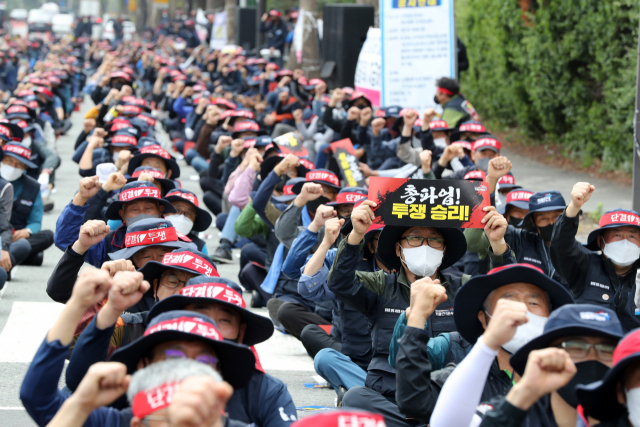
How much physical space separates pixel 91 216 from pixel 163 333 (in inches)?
174

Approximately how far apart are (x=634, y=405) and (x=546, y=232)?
13.5ft

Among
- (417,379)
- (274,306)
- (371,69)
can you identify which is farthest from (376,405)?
(371,69)

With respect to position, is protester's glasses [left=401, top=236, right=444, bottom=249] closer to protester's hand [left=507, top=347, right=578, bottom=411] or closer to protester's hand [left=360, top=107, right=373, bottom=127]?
protester's hand [left=507, top=347, right=578, bottom=411]

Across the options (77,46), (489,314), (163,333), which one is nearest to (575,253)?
(489,314)

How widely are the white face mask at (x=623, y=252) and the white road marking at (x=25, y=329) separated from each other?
181 inches

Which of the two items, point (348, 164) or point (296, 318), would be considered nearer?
point (296, 318)

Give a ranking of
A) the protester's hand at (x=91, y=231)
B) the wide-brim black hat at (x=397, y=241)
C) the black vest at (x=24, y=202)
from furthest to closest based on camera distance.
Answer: the black vest at (x=24, y=202) < the wide-brim black hat at (x=397, y=241) < the protester's hand at (x=91, y=231)

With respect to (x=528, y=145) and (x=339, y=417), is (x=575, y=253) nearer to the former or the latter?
(x=339, y=417)

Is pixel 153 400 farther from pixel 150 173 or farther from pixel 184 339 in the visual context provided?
pixel 150 173

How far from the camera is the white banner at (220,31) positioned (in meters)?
34.5

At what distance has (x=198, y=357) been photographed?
10.2 ft

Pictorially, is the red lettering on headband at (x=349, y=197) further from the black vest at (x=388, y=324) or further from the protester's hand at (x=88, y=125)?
the protester's hand at (x=88, y=125)

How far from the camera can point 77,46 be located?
4200 centimetres

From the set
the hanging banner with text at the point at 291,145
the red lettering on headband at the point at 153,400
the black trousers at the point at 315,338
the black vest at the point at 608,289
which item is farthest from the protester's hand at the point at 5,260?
the red lettering on headband at the point at 153,400
